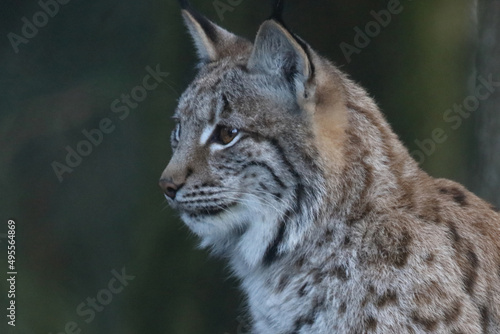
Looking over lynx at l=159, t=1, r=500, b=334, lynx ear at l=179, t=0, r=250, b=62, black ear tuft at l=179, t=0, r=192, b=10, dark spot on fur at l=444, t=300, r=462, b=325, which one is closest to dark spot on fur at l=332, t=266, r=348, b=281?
lynx at l=159, t=1, r=500, b=334

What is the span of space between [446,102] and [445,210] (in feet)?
10.1

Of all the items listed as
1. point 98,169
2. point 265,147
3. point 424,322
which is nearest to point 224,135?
point 265,147

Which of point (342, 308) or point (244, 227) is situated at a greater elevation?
point (244, 227)

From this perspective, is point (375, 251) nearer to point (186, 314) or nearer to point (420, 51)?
point (186, 314)

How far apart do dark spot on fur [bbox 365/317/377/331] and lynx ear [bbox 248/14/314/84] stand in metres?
1.05

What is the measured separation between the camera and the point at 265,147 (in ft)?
11.8

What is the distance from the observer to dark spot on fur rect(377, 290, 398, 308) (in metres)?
3.45

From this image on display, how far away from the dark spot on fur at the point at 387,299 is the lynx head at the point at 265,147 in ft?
1.56

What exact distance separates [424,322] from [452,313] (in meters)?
0.13

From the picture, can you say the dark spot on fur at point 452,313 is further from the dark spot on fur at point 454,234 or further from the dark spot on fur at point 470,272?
the dark spot on fur at point 454,234

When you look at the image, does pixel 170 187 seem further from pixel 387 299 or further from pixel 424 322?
pixel 424 322

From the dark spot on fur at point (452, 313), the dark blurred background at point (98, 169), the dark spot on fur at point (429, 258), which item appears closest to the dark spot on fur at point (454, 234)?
the dark spot on fur at point (429, 258)

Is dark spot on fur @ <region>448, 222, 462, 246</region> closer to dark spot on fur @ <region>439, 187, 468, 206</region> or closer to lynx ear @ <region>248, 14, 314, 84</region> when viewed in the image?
dark spot on fur @ <region>439, 187, 468, 206</region>

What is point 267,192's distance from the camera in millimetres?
3607
